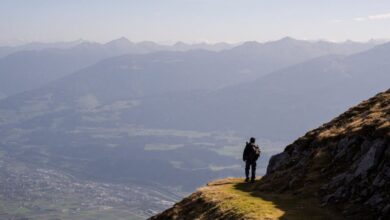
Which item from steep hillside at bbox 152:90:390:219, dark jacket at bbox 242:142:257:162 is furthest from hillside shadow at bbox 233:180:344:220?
dark jacket at bbox 242:142:257:162

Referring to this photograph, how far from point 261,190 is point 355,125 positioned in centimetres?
983

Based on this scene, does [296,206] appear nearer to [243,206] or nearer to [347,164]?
[243,206]

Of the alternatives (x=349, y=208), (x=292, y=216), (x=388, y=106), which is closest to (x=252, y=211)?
(x=292, y=216)

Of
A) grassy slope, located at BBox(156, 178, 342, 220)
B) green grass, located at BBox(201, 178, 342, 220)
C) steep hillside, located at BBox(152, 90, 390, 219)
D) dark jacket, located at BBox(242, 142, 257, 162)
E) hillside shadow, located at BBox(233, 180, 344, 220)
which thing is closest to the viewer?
hillside shadow, located at BBox(233, 180, 344, 220)

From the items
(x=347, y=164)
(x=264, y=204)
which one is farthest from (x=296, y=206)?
(x=347, y=164)

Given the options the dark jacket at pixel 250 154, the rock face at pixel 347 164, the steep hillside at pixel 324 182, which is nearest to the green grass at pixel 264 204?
the steep hillside at pixel 324 182

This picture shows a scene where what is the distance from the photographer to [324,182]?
3788 centimetres

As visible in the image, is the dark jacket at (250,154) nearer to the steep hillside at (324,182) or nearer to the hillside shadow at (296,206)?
the steep hillside at (324,182)

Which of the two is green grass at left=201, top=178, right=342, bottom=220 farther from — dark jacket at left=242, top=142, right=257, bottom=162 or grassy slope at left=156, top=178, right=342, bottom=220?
dark jacket at left=242, top=142, right=257, bottom=162

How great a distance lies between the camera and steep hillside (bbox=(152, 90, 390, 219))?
107 feet

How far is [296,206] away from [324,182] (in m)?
4.02

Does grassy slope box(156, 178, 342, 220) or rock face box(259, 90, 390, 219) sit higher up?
rock face box(259, 90, 390, 219)

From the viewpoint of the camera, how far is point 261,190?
43406mm

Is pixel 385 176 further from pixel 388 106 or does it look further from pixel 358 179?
pixel 388 106
